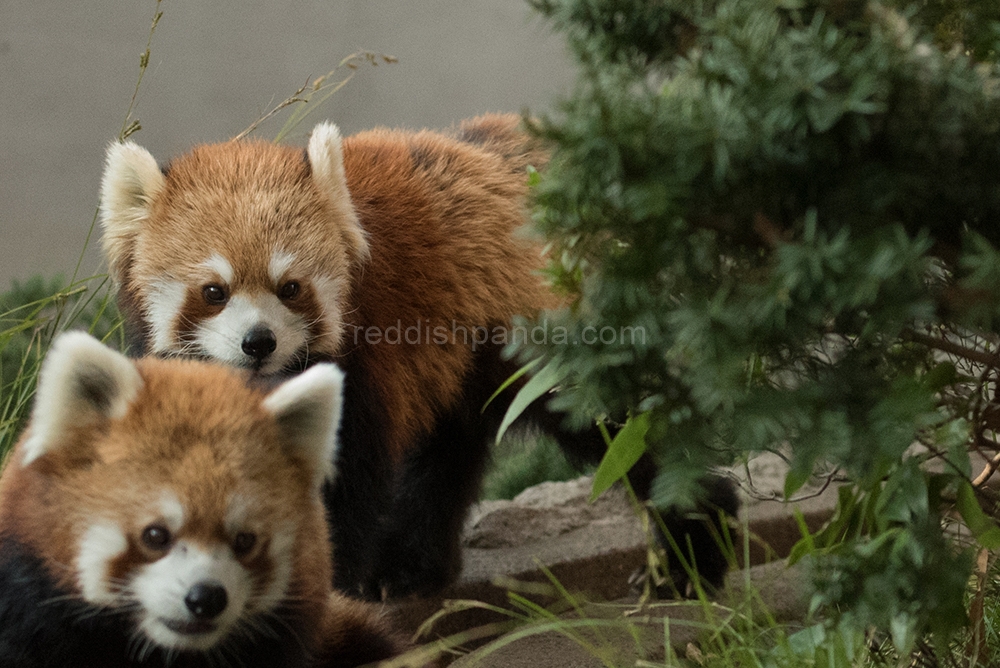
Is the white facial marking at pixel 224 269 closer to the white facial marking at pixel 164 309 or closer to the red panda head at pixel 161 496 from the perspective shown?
the white facial marking at pixel 164 309

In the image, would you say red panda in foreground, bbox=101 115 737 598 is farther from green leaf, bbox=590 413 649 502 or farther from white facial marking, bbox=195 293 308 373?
green leaf, bbox=590 413 649 502

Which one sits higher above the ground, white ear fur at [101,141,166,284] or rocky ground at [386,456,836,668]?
white ear fur at [101,141,166,284]

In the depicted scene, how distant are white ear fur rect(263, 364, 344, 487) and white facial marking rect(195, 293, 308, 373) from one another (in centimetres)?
28

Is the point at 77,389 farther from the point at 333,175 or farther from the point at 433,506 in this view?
the point at 433,506

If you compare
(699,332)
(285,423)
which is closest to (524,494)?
(285,423)

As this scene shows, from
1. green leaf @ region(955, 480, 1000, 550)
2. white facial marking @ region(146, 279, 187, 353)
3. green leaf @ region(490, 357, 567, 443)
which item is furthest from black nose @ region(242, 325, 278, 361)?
green leaf @ region(955, 480, 1000, 550)

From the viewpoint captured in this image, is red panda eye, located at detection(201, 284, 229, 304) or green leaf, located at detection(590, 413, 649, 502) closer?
Answer: green leaf, located at detection(590, 413, 649, 502)

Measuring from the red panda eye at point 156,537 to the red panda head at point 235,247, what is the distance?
419 mm

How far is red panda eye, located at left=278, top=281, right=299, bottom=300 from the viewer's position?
1.40m

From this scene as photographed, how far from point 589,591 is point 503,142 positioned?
0.99 m

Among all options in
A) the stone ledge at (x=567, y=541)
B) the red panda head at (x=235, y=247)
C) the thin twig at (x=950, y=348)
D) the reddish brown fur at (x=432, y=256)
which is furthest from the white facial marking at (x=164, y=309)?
the thin twig at (x=950, y=348)

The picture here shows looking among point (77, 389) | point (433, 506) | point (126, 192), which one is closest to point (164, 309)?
point (126, 192)

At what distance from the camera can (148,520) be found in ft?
3.15

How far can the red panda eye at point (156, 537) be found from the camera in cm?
96
